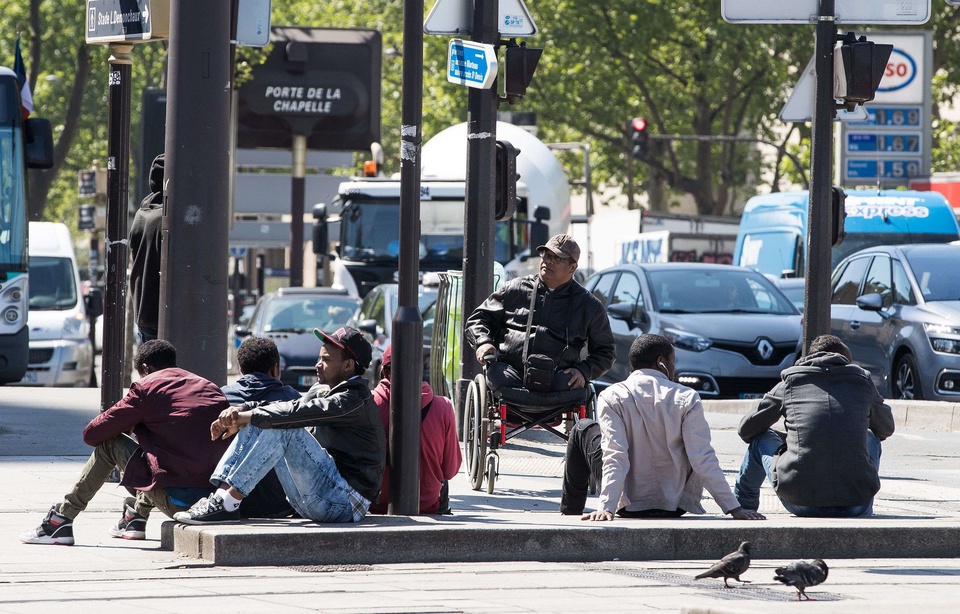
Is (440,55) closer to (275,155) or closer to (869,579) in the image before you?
(275,155)

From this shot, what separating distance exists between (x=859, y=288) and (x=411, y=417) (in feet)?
30.0

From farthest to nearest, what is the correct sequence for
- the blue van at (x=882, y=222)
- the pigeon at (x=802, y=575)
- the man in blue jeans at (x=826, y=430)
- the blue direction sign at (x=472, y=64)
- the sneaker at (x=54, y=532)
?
the blue van at (x=882, y=222) → the blue direction sign at (x=472, y=64) → the man in blue jeans at (x=826, y=430) → the sneaker at (x=54, y=532) → the pigeon at (x=802, y=575)

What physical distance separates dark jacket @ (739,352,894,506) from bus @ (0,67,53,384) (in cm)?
914

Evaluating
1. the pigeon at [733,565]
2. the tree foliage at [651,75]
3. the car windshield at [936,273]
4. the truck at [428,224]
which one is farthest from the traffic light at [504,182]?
the tree foliage at [651,75]

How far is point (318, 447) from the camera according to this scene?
7.86 metres

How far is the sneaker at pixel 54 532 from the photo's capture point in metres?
7.95

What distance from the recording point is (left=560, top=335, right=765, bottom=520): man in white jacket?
823 cm

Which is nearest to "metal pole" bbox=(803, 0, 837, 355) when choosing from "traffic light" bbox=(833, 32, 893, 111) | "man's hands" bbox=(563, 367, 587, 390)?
"traffic light" bbox=(833, 32, 893, 111)

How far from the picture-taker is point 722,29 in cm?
4312

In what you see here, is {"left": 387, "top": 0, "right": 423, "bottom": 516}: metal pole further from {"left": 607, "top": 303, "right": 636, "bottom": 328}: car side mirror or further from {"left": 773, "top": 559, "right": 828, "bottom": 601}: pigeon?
{"left": 607, "top": 303, "right": 636, "bottom": 328}: car side mirror

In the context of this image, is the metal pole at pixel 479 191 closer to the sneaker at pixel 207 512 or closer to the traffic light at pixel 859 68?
the traffic light at pixel 859 68

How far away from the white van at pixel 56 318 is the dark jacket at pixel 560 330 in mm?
11117

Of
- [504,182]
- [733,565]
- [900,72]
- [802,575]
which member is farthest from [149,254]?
[900,72]

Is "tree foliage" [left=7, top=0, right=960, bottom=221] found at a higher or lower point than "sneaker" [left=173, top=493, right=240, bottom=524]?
higher
